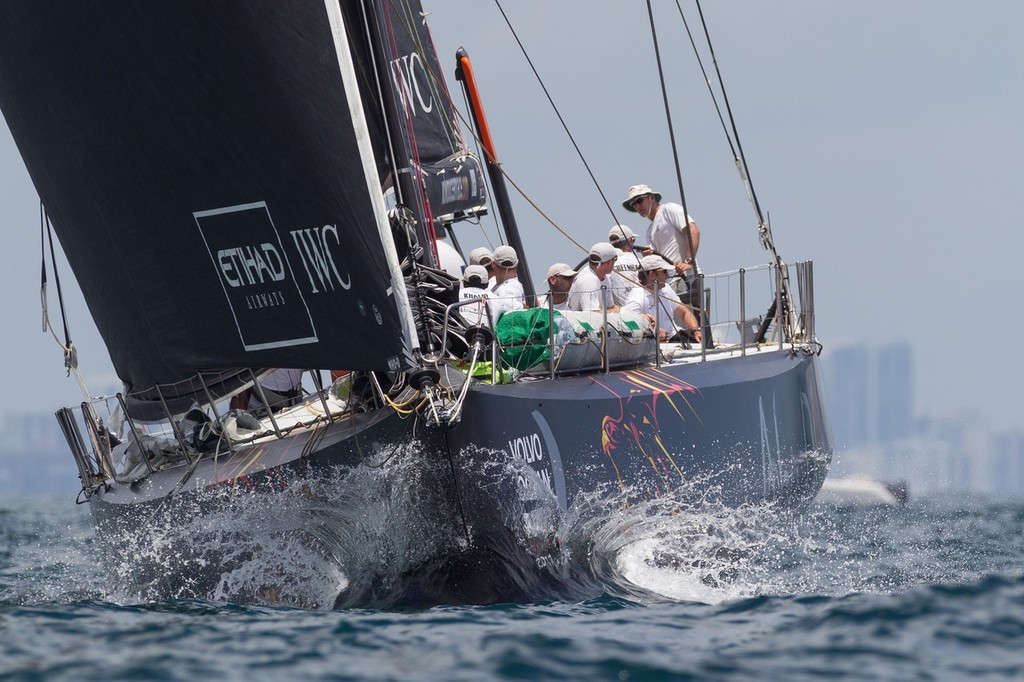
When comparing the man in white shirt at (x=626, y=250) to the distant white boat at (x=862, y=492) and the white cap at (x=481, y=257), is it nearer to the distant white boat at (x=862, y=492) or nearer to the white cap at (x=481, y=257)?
the white cap at (x=481, y=257)

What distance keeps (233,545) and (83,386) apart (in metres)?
2.03

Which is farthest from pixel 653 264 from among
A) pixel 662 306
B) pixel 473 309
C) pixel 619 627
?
pixel 619 627

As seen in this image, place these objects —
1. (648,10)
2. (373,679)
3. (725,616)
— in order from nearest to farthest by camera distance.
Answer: (373,679), (725,616), (648,10)

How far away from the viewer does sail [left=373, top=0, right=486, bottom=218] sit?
9.70m

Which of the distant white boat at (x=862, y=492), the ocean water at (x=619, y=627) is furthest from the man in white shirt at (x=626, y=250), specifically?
the distant white boat at (x=862, y=492)

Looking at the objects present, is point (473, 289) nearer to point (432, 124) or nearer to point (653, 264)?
point (653, 264)

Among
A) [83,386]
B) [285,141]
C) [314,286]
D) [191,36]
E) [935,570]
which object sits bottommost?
[935,570]

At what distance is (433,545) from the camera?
19.9 feet

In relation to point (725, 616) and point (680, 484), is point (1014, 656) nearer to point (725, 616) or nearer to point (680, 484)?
point (725, 616)

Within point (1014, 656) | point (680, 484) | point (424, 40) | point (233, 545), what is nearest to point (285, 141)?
point (233, 545)

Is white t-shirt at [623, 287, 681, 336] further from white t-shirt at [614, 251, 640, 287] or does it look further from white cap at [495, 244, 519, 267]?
white cap at [495, 244, 519, 267]

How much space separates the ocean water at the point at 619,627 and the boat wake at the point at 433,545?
0.02 meters

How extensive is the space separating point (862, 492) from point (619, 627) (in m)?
14.8

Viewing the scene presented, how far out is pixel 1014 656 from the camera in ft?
14.1
